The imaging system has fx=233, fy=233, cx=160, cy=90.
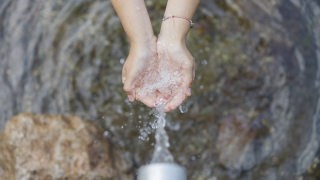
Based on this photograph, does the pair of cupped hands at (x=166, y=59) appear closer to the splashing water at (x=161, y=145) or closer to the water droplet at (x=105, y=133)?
the splashing water at (x=161, y=145)

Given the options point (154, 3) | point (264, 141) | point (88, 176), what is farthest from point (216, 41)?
point (88, 176)

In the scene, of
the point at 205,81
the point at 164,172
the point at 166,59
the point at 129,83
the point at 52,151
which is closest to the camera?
the point at 164,172

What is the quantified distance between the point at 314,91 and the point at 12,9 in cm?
378

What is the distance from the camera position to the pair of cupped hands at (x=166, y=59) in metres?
1.92

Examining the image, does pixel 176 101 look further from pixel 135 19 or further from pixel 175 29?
pixel 135 19

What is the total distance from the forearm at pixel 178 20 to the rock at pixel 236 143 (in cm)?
135

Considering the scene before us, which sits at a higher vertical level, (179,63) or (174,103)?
(179,63)

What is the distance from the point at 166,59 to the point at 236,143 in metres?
1.42

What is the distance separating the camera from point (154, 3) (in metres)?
2.92

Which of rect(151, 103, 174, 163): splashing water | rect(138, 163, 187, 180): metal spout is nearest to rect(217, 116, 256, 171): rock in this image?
rect(151, 103, 174, 163): splashing water

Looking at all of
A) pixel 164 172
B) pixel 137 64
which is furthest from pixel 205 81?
pixel 164 172

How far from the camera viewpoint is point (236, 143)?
2736 mm

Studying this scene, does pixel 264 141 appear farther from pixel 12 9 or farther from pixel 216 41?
pixel 12 9

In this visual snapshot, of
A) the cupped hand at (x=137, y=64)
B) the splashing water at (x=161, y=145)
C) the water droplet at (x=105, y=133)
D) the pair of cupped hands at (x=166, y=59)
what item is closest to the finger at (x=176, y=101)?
the pair of cupped hands at (x=166, y=59)
